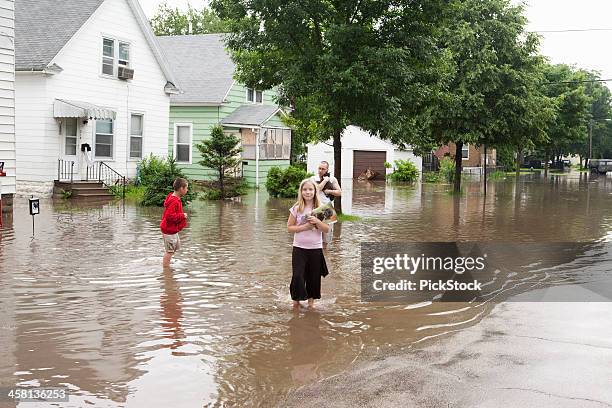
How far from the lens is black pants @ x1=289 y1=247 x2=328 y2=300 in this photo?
29.5 ft

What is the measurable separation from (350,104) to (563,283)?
9.40 meters

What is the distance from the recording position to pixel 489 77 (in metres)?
31.8

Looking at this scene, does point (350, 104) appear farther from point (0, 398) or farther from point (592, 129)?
point (592, 129)

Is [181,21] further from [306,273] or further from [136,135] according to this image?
[306,273]

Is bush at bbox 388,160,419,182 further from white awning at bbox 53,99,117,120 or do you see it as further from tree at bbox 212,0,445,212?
tree at bbox 212,0,445,212

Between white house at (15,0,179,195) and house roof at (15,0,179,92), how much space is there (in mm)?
36

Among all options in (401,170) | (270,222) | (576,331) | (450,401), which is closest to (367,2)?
(270,222)

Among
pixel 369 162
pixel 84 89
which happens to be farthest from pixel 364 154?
pixel 84 89

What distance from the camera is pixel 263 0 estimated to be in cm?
1933

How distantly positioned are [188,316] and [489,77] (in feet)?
84.8

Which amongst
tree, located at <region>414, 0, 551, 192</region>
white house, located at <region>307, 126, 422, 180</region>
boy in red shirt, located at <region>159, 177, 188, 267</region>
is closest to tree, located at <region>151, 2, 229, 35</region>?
white house, located at <region>307, 126, 422, 180</region>

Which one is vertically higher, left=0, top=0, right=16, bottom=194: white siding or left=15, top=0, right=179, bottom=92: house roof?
left=15, top=0, right=179, bottom=92: house roof

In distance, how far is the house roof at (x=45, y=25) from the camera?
2547 cm

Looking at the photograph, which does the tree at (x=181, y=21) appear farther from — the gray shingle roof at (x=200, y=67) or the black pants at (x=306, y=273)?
the black pants at (x=306, y=273)
